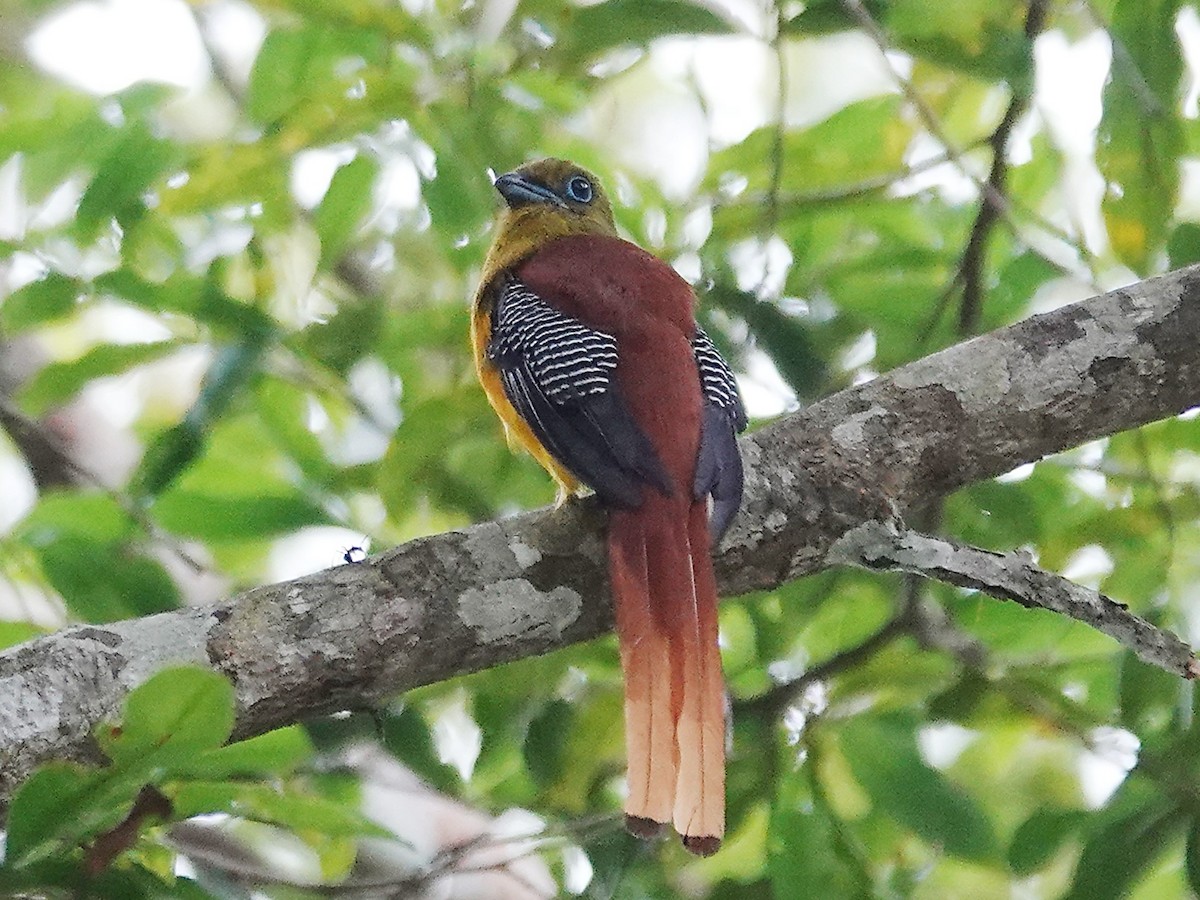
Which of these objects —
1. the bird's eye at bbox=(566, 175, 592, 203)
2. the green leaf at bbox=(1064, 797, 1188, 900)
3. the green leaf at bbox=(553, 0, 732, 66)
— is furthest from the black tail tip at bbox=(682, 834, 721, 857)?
the bird's eye at bbox=(566, 175, 592, 203)

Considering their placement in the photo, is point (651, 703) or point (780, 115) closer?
point (651, 703)

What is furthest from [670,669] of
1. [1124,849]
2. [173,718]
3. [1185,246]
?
[1185,246]

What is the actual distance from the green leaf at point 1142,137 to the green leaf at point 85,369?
1.62 meters

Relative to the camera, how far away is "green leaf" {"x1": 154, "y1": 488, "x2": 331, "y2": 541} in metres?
2.43

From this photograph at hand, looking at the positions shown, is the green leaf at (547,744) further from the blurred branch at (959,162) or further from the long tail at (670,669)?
the blurred branch at (959,162)

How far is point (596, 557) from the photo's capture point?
1953mm

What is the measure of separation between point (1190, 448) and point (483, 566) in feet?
4.41

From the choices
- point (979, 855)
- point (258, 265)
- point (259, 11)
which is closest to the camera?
point (979, 855)

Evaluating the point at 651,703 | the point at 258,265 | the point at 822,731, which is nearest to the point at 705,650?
the point at 651,703

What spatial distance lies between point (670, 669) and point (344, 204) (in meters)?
1.17

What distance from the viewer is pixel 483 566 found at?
73.7 inches

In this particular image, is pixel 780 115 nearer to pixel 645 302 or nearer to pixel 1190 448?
pixel 645 302

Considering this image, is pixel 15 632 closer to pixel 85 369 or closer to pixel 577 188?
pixel 85 369

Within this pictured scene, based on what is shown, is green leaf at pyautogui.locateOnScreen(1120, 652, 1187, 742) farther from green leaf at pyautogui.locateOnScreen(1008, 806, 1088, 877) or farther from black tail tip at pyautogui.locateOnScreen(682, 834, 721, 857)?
black tail tip at pyautogui.locateOnScreen(682, 834, 721, 857)
